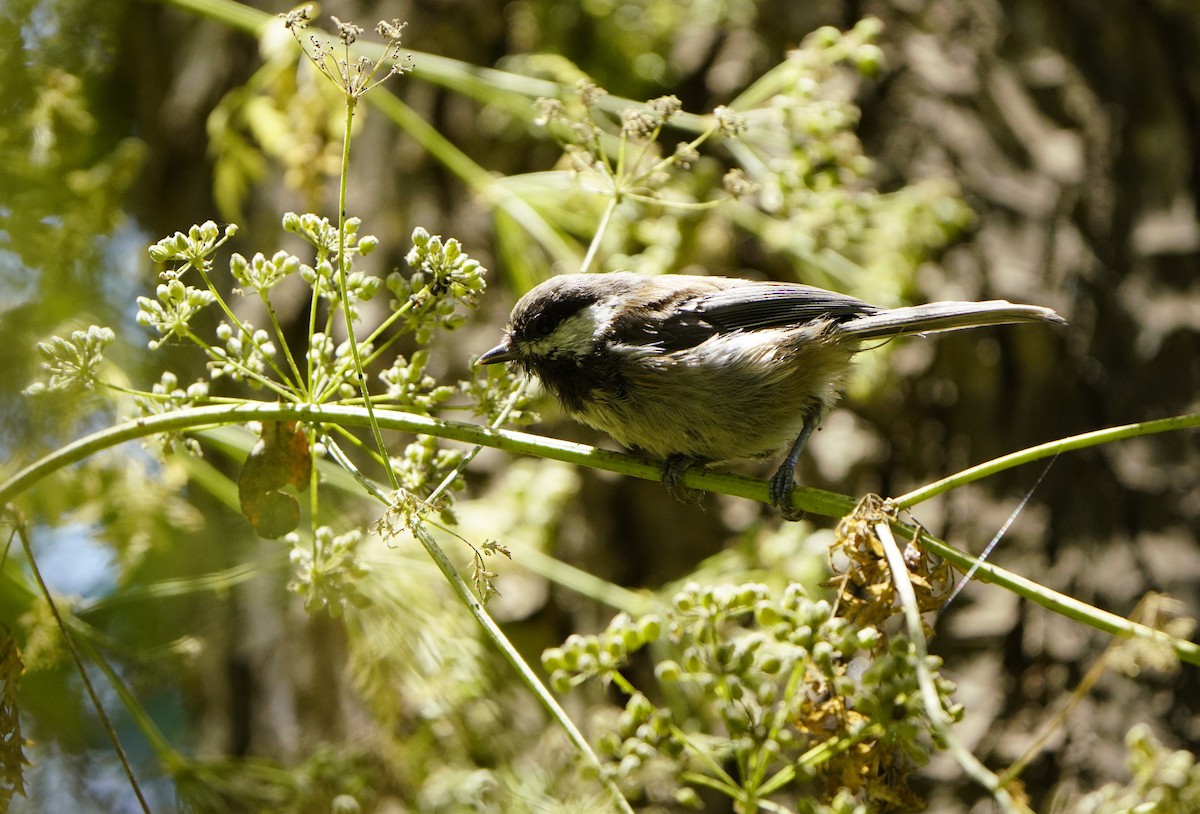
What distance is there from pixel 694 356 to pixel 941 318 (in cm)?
67

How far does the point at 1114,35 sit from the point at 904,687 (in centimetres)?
395

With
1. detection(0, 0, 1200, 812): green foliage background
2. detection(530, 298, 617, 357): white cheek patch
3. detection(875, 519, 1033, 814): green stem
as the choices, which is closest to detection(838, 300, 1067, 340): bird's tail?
detection(0, 0, 1200, 812): green foliage background

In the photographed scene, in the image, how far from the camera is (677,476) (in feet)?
8.24

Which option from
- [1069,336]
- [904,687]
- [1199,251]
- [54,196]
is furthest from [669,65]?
[904,687]

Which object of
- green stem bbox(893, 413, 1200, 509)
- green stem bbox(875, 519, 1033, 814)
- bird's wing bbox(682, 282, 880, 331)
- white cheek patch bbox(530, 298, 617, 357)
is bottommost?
green stem bbox(875, 519, 1033, 814)

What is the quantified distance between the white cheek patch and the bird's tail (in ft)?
2.29

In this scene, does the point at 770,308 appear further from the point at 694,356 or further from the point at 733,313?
the point at 694,356

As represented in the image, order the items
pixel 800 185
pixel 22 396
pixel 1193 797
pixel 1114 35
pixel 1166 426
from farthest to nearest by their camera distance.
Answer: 1. pixel 1114 35
2. pixel 800 185
3. pixel 22 396
4. pixel 1166 426
5. pixel 1193 797

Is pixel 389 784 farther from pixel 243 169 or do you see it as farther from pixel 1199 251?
pixel 1199 251

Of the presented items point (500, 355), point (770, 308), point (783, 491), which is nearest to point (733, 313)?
point (770, 308)

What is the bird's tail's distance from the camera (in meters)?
2.29

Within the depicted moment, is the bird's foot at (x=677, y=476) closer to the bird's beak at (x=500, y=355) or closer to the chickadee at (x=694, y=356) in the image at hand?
the chickadee at (x=694, y=356)

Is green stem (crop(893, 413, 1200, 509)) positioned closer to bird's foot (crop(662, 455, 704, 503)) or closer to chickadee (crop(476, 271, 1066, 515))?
bird's foot (crop(662, 455, 704, 503))

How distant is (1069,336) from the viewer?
13.2ft
